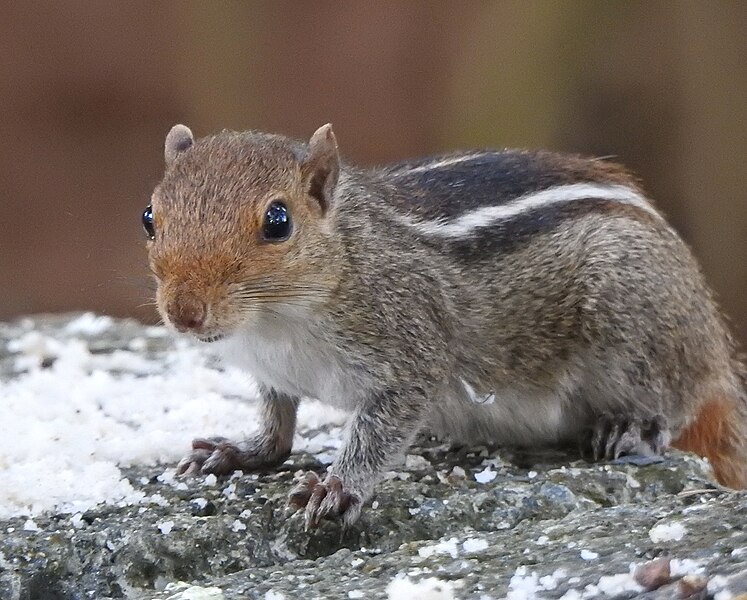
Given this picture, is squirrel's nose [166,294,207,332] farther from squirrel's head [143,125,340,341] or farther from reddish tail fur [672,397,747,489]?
reddish tail fur [672,397,747,489]

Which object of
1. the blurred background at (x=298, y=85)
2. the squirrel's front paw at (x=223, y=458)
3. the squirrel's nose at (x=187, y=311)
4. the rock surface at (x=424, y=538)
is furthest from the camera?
the blurred background at (x=298, y=85)

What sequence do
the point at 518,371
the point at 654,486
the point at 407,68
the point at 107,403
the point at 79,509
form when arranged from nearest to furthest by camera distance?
the point at 79,509 → the point at 654,486 → the point at 518,371 → the point at 107,403 → the point at 407,68

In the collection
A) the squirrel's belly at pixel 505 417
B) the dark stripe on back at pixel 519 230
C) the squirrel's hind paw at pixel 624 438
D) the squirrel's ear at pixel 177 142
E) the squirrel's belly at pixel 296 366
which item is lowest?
the squirrel's hind paw at pixel 624 438

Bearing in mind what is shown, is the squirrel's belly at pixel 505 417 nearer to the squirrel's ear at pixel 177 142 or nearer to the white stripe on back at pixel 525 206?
the white stripe on back at pixel 525 206

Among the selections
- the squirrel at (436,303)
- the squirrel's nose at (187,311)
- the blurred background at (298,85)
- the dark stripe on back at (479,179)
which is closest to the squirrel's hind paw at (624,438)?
the squirrel at (436,303)

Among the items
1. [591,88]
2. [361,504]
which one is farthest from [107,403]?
[591,88]

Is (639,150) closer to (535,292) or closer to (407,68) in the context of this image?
(407,68)

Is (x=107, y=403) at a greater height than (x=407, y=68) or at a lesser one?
lesser
